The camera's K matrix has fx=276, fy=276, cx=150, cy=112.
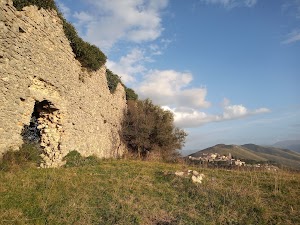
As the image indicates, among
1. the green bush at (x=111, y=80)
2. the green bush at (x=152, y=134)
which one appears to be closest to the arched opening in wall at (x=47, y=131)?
the green bush at (x=111, y=80)

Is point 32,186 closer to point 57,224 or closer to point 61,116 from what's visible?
point 57,224

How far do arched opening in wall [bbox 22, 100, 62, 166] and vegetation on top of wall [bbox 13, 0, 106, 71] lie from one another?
142 inches

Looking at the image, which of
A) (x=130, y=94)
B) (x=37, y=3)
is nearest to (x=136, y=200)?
(x=37, y=3)

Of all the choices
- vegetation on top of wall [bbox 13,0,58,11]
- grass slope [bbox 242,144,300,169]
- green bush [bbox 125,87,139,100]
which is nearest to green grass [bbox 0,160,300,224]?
vegetation on top of wall [bbox 13,0,58,11]

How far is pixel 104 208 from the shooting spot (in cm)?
665

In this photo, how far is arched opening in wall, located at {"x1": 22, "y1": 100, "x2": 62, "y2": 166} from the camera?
11781 mm

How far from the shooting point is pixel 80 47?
14.0 metres

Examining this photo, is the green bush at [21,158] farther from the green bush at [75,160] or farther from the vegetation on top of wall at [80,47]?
the vegetation on top of wall at [80,47]

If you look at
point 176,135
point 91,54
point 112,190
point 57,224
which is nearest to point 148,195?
point 112,190

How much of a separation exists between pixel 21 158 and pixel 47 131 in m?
2.93

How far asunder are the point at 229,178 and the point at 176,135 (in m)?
12.4

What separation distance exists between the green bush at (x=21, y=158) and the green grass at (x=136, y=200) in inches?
12.3

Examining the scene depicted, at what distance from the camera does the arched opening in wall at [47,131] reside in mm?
11781

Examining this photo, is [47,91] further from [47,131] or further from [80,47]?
[80,47]
